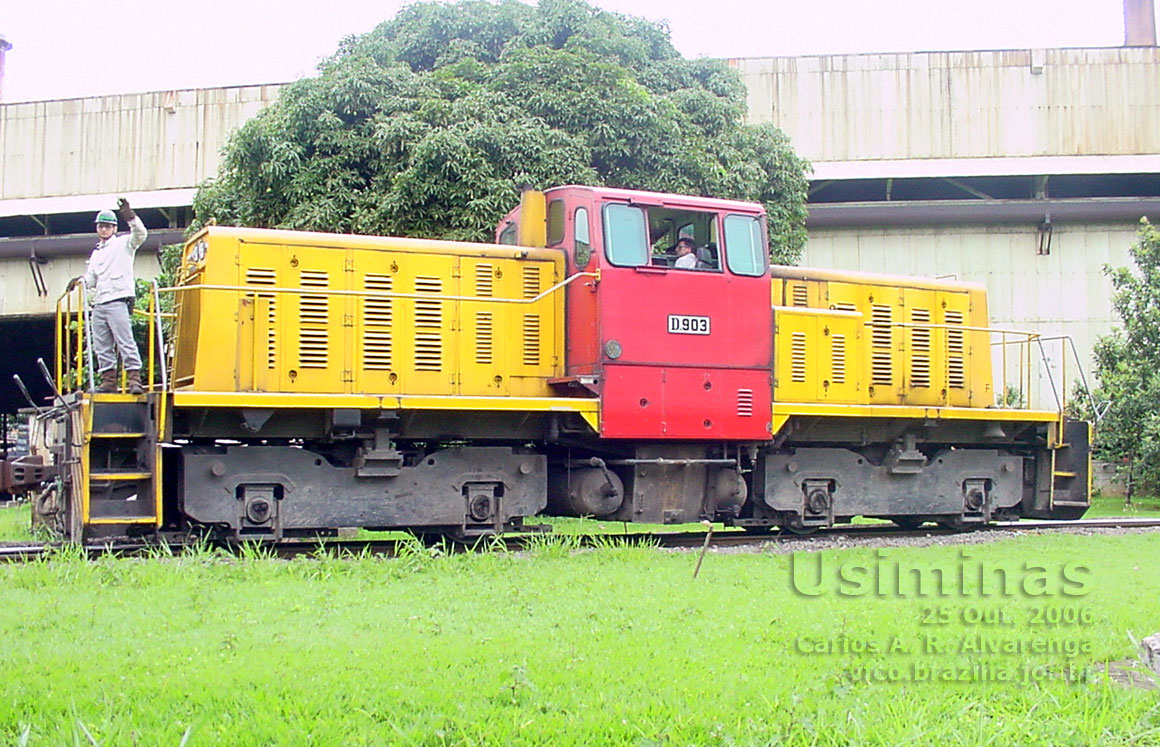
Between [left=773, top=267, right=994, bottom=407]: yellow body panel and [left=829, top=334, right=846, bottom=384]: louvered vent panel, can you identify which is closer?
[left=773, top=267, right=994, bottom=407]: yellow body panel

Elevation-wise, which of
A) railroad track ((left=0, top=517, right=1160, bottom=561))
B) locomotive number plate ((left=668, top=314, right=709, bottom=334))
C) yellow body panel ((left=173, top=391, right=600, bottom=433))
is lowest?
railroad track ((left=0, top=517, right=1160, bottom=561))

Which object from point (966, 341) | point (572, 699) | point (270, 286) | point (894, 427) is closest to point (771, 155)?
point (966, 341)

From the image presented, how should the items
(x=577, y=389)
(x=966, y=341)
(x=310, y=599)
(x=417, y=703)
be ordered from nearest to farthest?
(x=417, y=703) < (x=310, y=599) < (x=577, y=389) < (x=966, y=341)

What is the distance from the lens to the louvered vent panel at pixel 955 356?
1386 cm

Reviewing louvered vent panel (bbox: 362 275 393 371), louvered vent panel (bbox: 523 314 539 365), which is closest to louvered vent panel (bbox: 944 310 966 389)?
louvered vent panel (bbox: 523 314 539 365)

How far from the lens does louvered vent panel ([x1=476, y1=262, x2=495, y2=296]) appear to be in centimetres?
1132

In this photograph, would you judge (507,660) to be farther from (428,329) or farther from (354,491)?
(428,329)

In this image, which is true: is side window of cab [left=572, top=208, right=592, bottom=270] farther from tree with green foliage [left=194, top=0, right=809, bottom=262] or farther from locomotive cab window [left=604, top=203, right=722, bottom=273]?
tree with green foliage [left=194, top=0, right=809, bottom=262]

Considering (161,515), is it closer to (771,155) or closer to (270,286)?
(270,286)

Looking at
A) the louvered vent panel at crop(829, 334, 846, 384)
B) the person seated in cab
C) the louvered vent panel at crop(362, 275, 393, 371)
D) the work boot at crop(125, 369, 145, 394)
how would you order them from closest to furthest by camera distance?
1. the work boot at crop(125, 369, 145, 394)
2. the louvered vent panel at crop(362, 275, 393, 371)
3. the person seated in cab
4. the louvered vent panel at crop(829, 334, 846, 384)

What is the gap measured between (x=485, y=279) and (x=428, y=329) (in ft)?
2.65

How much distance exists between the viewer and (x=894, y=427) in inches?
504

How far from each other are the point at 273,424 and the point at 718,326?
448 centimetres

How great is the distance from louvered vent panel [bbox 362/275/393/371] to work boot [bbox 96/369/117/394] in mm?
2231
